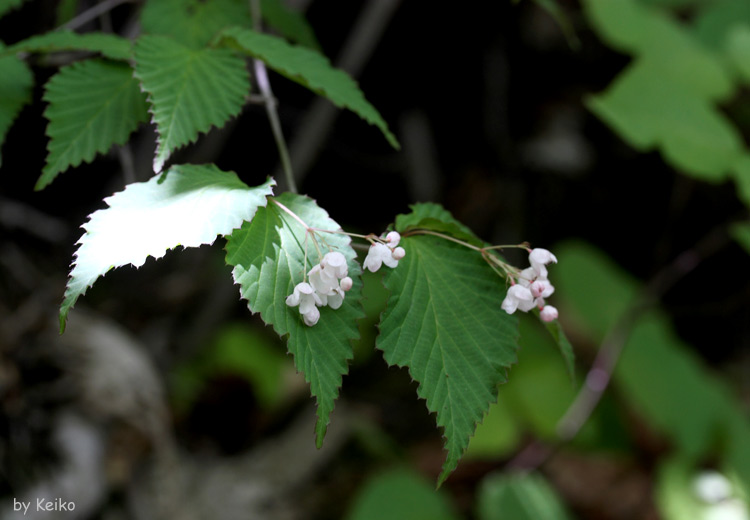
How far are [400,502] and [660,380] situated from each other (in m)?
1.16

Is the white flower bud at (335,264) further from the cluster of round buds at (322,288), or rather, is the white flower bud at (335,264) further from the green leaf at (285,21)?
the green leaf at (285,21)

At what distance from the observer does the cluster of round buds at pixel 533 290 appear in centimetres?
85

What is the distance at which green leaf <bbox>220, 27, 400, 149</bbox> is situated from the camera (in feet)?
3.05

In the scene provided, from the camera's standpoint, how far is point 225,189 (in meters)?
0.82

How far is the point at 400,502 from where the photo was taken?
2.04 meters

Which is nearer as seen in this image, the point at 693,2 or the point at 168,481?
the point at 168,481

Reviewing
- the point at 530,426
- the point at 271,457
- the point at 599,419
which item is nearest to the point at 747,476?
the point at 599,419

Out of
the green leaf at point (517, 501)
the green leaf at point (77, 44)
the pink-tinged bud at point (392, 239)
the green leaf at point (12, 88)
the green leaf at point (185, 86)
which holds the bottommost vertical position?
the green leaf at point (517, 501)

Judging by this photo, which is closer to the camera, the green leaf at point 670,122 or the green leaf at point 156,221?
the green leaf at point 156,221

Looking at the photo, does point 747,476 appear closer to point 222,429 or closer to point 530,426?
point 530,426

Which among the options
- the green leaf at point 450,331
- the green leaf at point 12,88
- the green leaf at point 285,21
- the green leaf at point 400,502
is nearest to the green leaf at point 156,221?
the green leaf at point 450,331

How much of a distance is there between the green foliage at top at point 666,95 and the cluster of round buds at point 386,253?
0.90 m

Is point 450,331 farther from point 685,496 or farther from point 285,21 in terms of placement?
point 685,496

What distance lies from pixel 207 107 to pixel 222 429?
209cm
